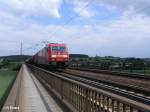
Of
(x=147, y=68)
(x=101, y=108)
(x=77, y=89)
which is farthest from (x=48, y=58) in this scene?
(x=101, y=108)

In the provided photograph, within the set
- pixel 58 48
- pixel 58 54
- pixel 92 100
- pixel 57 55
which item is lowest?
pixel 92 100

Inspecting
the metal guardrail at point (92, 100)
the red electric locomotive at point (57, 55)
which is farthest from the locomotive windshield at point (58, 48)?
the metal guardrail at point (92, 100)

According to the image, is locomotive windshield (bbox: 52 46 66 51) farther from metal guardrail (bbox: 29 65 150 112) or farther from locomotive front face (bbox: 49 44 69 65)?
metal guardrail (bbox: 29 65 150 112)

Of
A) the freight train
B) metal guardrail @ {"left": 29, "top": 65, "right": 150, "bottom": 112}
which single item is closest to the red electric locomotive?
the freight train

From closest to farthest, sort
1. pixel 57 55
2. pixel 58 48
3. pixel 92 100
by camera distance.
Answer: pixel 92 100 < pixel 57 55 < pixel 58 48

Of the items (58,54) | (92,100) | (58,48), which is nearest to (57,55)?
(58,54)

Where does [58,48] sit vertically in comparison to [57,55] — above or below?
above

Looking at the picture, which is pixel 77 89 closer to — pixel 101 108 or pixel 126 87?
pixel 101 108

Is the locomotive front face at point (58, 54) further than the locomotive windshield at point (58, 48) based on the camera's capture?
No

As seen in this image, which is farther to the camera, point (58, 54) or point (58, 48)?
point (58, 48)

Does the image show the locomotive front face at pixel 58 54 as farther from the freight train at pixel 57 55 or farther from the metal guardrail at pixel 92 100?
the metal guardrail at pixel 92 100

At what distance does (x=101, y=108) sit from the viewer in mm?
10031

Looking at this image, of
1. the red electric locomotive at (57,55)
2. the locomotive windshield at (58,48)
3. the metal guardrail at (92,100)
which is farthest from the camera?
the locomotive windshield at (58,48)

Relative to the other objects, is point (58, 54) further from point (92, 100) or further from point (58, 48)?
point (92, 100)
